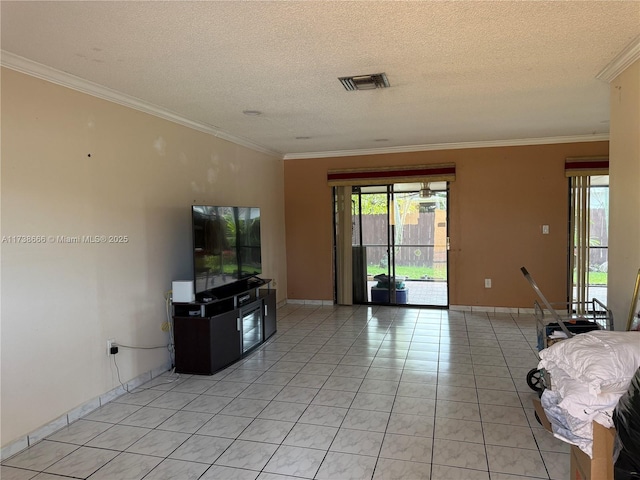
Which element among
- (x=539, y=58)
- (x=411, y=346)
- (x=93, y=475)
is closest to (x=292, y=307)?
(x=411, y=346)

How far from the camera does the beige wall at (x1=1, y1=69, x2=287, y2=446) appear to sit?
2.61 m

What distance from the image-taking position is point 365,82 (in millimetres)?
3162

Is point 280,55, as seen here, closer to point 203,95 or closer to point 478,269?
point 203,95

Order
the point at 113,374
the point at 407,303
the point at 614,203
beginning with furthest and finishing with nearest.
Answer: the point at 407,303 < the point at 113,374 < the point at 614,203

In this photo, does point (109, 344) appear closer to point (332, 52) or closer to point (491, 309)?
point (332, 52)

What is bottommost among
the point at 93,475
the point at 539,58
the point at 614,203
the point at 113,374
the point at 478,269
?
the point at 93,475

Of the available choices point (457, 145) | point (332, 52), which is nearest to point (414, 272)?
point (457, 145)

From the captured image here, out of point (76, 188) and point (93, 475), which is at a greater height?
point (76, 188)

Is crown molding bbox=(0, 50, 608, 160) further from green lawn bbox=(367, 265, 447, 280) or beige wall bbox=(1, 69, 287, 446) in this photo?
green lawn bbox=(367, 265, 447, 280)

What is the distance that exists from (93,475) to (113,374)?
1.10m

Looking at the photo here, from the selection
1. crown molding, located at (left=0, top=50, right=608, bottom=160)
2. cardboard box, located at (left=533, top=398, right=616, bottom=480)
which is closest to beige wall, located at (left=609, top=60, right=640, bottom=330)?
crown molding, located at (left=0, top=50, right=608, bottom=160)

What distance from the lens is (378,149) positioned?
638cm

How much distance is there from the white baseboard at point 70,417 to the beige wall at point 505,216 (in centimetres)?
431

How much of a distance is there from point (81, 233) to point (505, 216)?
17.5 feet
